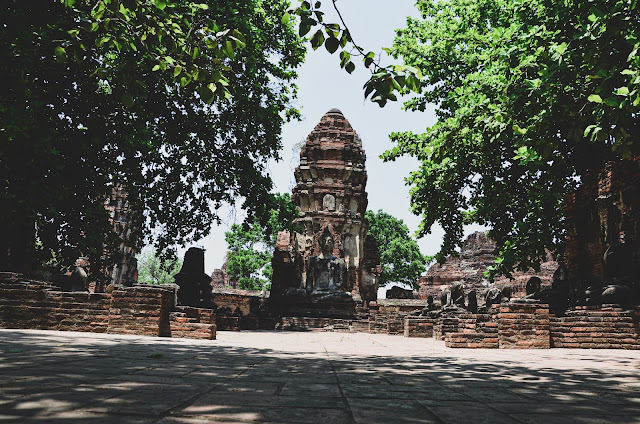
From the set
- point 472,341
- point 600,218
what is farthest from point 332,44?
point 600,218

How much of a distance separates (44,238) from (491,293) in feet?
36.7

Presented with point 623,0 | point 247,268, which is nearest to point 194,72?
point 623,0

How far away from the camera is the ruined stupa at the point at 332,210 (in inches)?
922

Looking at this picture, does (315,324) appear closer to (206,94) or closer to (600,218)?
(600,218)

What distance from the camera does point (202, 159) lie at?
1159 centimetres

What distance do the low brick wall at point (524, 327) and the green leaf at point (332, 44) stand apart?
610 centimetres

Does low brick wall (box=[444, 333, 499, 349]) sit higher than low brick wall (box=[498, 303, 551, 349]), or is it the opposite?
low brick wall (box=[498, 303, 551, 349])

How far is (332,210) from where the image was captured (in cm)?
2441

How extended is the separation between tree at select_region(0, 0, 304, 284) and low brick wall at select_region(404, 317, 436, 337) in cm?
506

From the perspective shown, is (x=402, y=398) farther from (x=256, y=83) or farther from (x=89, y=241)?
(x=256, y=83)

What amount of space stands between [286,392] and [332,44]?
6.95ft

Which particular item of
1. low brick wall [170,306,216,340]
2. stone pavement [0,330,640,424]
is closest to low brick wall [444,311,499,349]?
stone pavement [0,330,640,424]

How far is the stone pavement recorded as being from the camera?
1.89m

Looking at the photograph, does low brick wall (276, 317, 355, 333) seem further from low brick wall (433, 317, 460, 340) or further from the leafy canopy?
low brick wall (433, 317, 460, 340)
